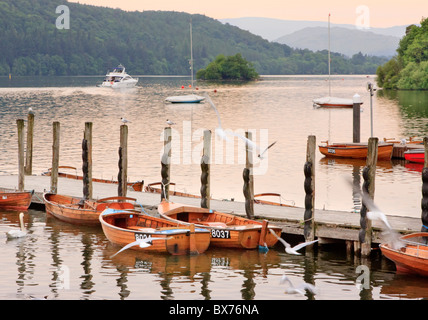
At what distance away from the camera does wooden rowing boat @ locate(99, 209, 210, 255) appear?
2598 cm

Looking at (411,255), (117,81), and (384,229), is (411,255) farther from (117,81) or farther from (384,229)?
(117,81)

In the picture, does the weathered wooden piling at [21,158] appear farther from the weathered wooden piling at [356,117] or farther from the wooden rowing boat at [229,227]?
the weathered wooden piling at [356,117]

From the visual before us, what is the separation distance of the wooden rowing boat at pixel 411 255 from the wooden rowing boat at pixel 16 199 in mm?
17735

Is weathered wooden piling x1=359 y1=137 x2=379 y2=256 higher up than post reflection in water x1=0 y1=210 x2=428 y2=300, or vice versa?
weathered wooden piling x1=359 y1=137 x2=379 y2=256

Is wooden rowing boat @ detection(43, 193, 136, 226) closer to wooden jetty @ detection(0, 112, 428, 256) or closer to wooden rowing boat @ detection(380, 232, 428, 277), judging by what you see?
wooden jetty @ detection(0, 112, 428, 256)

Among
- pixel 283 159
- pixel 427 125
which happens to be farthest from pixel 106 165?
pixel 427 125

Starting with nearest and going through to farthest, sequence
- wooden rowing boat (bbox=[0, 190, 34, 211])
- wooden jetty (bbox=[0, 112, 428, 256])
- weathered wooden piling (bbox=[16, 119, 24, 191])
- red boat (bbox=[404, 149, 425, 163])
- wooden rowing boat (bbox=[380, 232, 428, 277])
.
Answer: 1. wooden rowing boat (bbox=[380, 232, 428, 277])
2. wooden jetty (bbox=[0, 112, 428, 256])
3. wooden rowing boat (bbox=[0, 190, 34, 211])
4. weathered wooden piling (bbox=[16, 119, 24, 191])
5. red boat (bbox=[404, 149, 425, 163])

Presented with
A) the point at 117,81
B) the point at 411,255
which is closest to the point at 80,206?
the point at 411,255

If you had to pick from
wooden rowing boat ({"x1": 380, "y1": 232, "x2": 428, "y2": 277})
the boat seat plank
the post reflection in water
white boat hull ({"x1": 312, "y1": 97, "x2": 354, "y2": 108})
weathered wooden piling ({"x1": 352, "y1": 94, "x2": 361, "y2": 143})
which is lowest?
the post reflection in water

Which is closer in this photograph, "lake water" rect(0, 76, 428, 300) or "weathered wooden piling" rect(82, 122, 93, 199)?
"lake water" rect(0, 76, 428, 300)

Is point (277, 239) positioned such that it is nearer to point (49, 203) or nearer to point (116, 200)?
point (116, 200)

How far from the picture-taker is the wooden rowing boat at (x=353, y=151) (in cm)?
5294

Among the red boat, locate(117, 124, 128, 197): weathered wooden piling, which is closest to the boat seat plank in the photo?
locate(117, 124, 128, 197): weathered wooden piling

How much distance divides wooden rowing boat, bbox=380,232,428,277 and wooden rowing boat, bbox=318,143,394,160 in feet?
97.0
